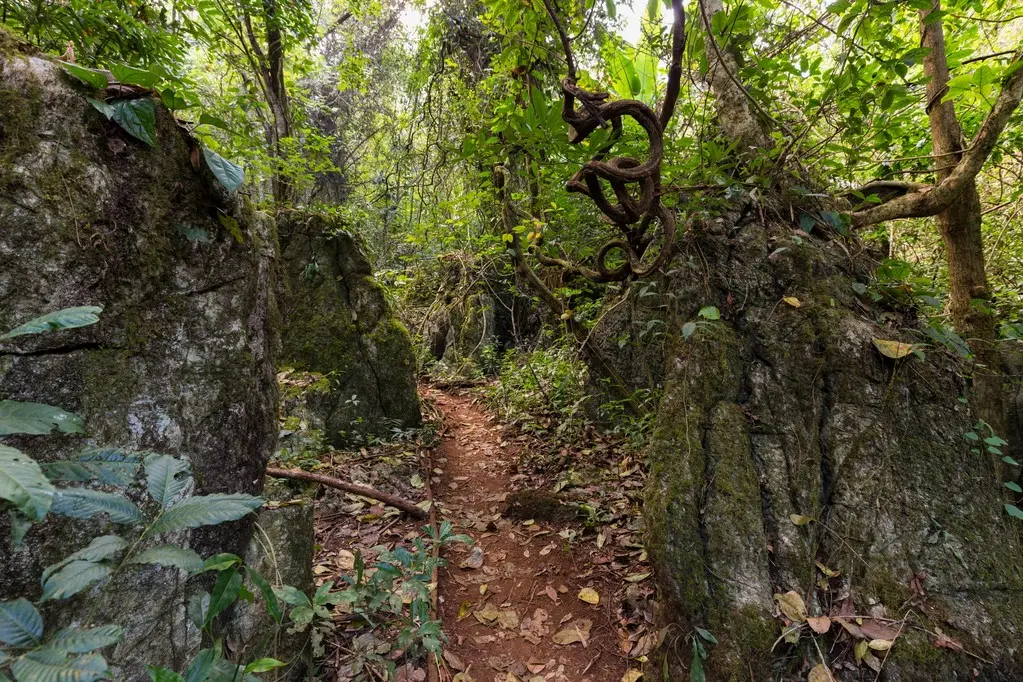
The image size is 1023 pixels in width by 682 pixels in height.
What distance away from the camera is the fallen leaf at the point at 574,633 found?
125 inches

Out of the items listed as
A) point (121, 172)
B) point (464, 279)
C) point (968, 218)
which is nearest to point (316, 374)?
point (121, 172)

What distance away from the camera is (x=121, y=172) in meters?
1.98

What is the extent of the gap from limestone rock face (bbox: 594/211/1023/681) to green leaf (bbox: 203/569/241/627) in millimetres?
2326

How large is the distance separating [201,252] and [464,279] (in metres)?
8.24

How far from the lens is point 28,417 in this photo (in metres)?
1.11

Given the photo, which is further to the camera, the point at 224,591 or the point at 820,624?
the point at 820,624

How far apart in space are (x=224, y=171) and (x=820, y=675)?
3837 mm

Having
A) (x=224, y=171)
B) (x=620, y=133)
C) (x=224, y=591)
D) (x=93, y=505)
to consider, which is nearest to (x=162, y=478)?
(x=93, y=505)

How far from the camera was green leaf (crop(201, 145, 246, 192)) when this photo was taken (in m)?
2.04

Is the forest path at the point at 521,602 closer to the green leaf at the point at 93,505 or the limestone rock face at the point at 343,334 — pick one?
the limestone rock face at the point at 343,334

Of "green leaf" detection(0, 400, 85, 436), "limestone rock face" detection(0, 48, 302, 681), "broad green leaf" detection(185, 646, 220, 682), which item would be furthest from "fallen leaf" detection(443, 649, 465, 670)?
"green leaf" detection(0, 400, 85, 436)

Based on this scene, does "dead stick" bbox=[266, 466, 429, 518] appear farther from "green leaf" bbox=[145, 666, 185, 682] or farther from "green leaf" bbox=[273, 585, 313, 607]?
"green leaf" bbox=[145, 666, 185, 682]

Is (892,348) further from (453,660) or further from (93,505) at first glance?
(93,505)

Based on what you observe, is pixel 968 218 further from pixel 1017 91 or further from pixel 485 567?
pixel 485 567
